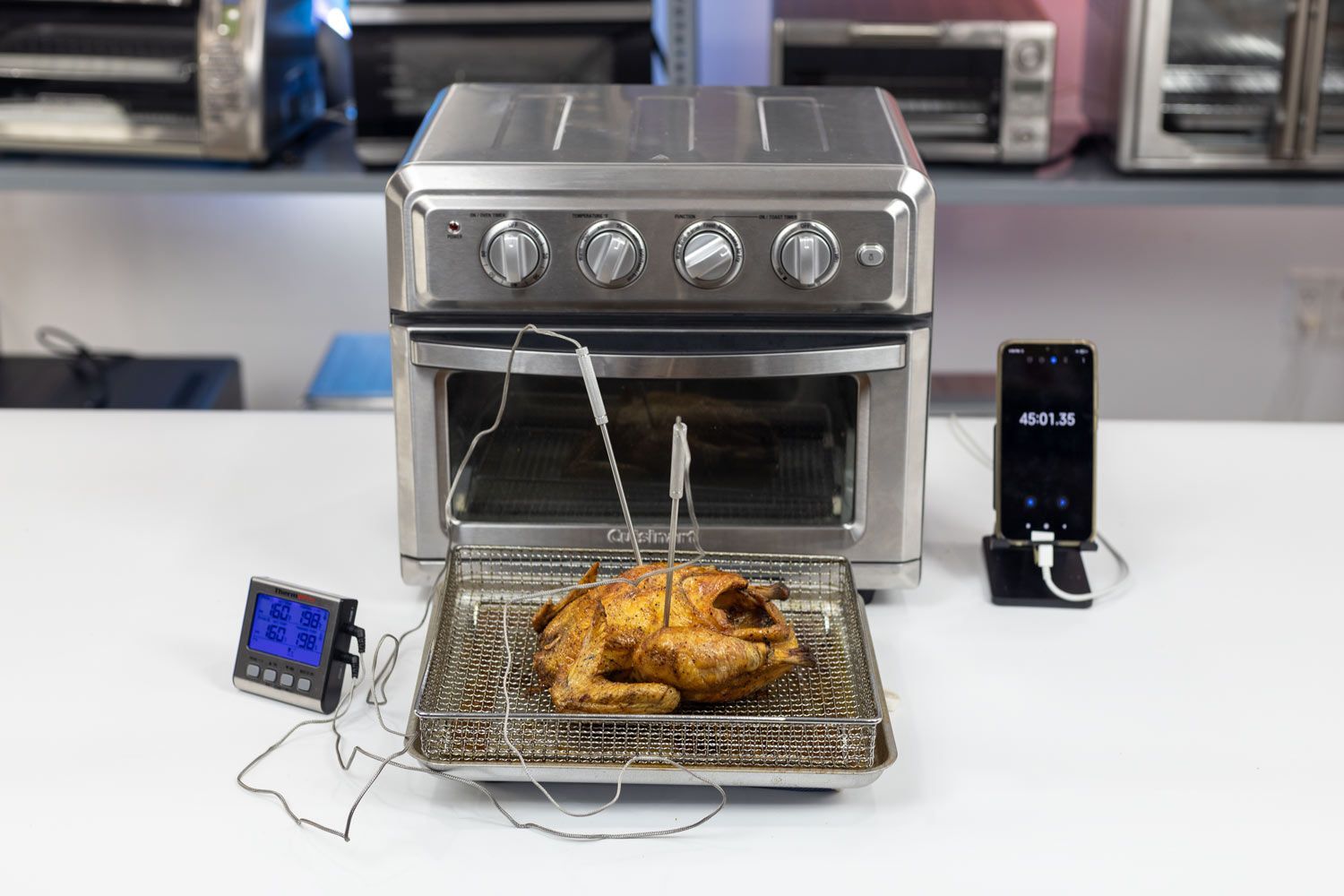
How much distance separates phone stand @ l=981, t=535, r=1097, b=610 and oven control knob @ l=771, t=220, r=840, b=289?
31cm

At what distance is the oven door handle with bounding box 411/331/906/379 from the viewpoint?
38.2 inches

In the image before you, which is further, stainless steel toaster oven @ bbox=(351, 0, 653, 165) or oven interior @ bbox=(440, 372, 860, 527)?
stainless steel toaster oven @ bbox=(351, 0, 653, 165)

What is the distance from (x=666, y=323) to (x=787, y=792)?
0.34m

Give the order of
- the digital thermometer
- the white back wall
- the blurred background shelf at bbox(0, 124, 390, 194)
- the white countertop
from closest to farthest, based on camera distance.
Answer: the white countertop → the digital thermometer → the blurred background shelf at bbox(0, 124, 390, 194) → the white back wall

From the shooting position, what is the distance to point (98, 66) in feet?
6.35

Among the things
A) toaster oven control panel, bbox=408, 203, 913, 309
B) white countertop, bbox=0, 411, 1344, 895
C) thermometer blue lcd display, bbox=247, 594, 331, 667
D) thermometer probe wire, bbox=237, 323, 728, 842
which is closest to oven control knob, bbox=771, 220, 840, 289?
toaster oven control panel, bbox=408, 203, 913, 309

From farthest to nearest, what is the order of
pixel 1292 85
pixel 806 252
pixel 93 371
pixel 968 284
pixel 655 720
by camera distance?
pixel 968 284 < pixel 93 371 < pixel 1292 85 < pixel 806 252 < pixel 655 720

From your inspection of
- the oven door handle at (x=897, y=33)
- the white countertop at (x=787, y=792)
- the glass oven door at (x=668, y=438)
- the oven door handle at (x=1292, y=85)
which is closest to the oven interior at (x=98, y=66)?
the white countertop at (x=787, y=792)

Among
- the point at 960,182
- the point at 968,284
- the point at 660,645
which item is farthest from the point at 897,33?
the point at 660,645

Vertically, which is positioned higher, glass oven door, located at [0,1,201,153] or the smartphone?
glass oven door, located at [0,1,201,153]

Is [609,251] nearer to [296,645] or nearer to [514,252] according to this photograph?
[514,252]

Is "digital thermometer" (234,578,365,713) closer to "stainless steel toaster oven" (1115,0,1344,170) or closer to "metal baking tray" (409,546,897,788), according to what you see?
"metal baking tray" (409,546,897,788)

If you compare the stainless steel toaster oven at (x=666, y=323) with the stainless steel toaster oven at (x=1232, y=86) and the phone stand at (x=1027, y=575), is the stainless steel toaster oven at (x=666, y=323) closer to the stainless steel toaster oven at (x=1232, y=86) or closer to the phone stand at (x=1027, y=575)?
the phone stand at (x=1027, y=575)

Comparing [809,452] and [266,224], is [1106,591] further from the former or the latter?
[266,224]
